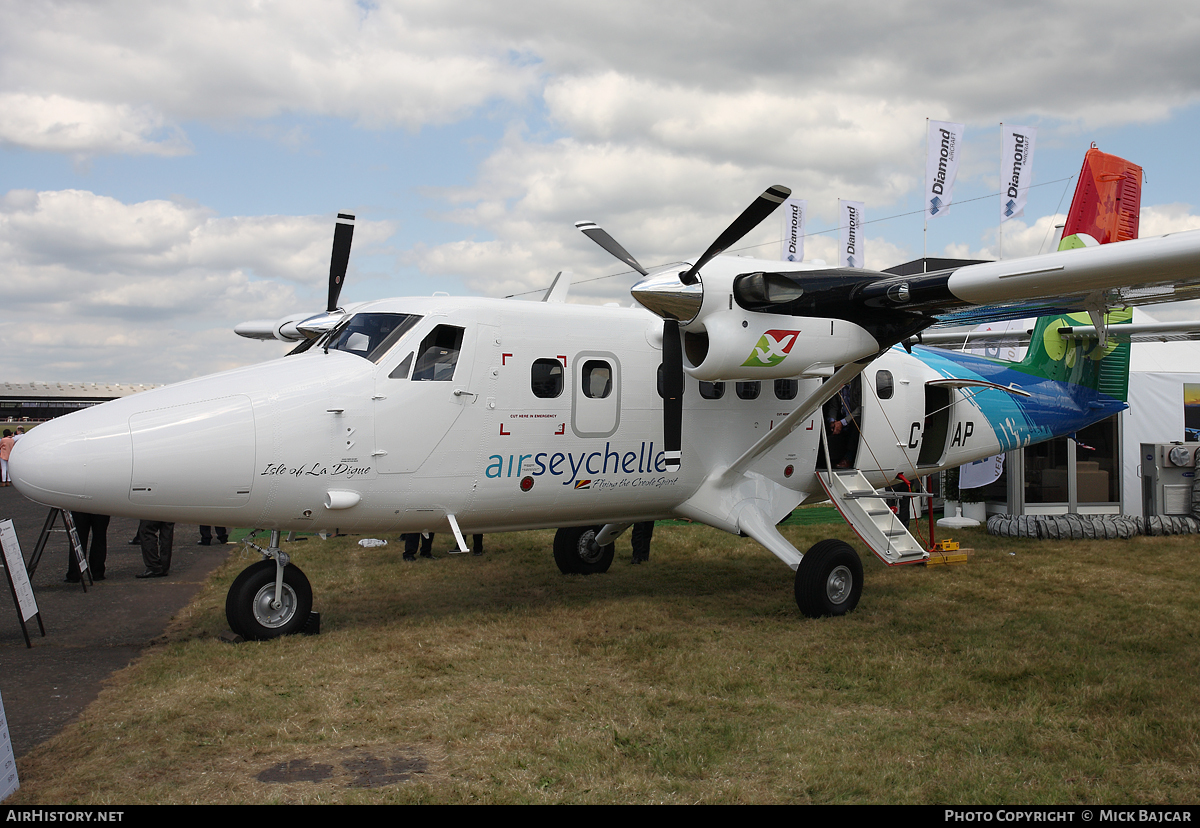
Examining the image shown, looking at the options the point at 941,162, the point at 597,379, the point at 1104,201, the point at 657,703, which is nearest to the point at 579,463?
the point at 597,379

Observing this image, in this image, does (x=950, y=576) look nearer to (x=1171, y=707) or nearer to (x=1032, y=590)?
(x=1032, y=590)

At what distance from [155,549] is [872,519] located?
10.0 meters

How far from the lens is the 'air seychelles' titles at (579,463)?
816 cm

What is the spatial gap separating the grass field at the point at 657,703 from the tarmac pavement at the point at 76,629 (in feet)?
0.91

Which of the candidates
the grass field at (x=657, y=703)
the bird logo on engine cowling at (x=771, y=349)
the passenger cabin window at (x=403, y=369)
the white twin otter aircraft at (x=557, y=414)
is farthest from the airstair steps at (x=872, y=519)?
the passenger cabin window at (x=403, y=369)

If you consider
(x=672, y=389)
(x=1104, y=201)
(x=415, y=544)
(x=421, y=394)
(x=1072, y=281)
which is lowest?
(x=415, y=544)

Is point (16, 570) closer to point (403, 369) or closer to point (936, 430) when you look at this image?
point (403, 369)

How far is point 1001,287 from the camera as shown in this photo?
7207 millimetres

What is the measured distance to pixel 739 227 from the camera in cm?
778

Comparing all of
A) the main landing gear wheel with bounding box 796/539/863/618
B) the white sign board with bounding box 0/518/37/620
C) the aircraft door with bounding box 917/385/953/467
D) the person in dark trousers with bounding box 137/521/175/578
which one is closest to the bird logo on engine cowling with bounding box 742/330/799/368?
the main landing gear wheel with bounding box 796/539/863/618

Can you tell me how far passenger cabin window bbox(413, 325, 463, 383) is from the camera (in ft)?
25.5
